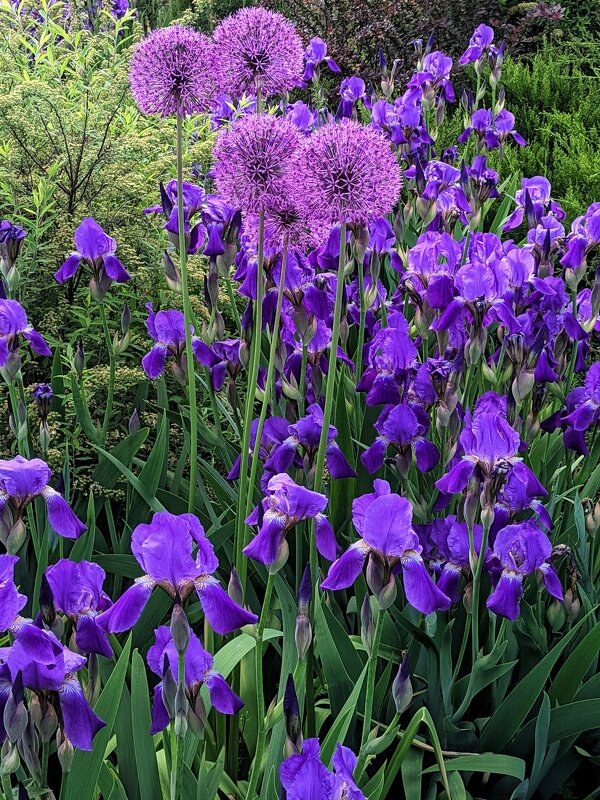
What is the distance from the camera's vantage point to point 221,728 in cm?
176

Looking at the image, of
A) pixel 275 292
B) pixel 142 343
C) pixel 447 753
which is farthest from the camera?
pixel 142 343

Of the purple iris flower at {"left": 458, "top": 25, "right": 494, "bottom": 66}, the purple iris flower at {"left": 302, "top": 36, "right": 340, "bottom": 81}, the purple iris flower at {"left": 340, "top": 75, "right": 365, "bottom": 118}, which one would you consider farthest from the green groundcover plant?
the purple iris flower at {"left": 302, "top": 36, "right": 340, "bottom": 81}

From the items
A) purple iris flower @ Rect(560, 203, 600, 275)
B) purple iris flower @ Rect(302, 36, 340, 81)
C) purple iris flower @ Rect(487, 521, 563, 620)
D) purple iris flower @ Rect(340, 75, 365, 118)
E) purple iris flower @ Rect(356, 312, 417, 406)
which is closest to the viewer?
purple iris flower @ Rect(487, 521, 563, 620)

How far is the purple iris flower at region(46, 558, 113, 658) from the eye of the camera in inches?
55.6

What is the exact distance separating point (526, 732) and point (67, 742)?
1.02 m

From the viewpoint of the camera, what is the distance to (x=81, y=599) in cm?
145

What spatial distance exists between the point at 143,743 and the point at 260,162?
3.45ft

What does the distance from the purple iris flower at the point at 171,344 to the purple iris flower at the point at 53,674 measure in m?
1.10

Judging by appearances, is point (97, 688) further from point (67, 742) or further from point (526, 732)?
point (526, 732)

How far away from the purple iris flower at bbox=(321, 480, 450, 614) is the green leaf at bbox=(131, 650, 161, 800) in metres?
0.44

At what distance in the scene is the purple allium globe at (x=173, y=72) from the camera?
5.34ft

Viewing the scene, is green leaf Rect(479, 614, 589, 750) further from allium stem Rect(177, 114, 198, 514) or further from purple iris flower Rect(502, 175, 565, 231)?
purple iris flower Rect(502, 175, 565, 231)

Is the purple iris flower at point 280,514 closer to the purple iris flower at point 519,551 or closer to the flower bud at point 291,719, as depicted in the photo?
the flower bud at point 291,719

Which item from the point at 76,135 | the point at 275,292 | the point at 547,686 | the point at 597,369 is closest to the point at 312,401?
the point at 275,292
